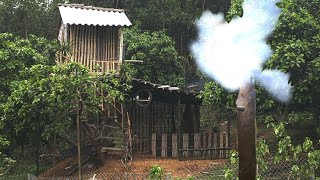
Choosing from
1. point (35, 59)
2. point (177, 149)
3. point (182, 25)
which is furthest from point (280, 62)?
point (182, 25)

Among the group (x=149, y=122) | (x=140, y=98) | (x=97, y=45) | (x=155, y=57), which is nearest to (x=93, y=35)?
(x=97, y=45)

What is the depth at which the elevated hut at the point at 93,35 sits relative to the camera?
614 inches

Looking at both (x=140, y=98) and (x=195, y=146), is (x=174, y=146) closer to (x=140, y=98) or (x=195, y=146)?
(x=195, y=146)

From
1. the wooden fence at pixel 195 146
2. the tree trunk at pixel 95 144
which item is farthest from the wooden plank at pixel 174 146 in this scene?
the tree trunk at pixel 95 144

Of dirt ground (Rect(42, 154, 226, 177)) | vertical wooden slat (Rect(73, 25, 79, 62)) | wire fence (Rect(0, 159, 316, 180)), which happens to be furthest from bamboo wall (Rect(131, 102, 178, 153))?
wire fence (Rect(0, 159, 316, 180))

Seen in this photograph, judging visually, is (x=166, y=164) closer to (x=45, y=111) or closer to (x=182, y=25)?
(x=45, y=111)

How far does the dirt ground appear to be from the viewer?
1271 centimetres

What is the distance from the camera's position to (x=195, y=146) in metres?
14.7

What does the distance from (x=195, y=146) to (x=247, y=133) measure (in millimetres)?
11134

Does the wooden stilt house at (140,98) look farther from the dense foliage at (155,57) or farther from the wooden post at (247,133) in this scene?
the wooden post at (247,133)

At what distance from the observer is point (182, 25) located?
908 inches

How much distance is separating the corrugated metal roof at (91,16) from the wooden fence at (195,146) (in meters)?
4.57

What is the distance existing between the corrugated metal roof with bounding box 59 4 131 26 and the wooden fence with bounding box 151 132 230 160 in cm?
457

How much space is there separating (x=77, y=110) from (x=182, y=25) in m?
12.9
